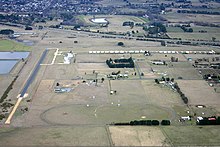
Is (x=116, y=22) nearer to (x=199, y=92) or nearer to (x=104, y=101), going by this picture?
(x=199, y=92)

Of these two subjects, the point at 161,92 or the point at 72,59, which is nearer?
the point at 161,92

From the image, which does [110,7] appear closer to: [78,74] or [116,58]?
[116,58]

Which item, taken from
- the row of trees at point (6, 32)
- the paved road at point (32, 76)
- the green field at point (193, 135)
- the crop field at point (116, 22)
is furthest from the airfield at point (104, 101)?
the crop field at point (116, 22)

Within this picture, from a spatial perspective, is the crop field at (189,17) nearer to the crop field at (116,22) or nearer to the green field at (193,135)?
the crop field at (116,22)

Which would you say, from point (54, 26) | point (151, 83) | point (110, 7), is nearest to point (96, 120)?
point (151, 83)

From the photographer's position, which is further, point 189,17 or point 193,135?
point 189,17

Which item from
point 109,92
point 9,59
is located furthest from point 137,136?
point 9,59

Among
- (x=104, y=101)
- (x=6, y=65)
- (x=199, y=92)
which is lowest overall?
(x=199, y=92)
